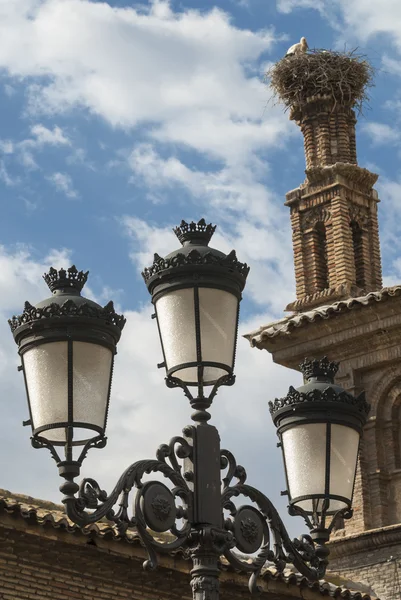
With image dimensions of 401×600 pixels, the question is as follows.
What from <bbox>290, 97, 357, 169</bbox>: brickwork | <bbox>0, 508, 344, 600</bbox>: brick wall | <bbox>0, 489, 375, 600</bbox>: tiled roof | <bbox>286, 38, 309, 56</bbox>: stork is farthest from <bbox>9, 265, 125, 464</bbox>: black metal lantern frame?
<bbox>286, 38, 309, 56</bbox>: stork

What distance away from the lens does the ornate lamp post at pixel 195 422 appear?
5.66m

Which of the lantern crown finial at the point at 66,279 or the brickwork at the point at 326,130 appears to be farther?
the brickwork at the point at 326,130

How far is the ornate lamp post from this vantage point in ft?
18.6

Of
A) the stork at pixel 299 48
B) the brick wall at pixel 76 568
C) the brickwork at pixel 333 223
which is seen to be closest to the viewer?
the brick wall at pixel 76 568

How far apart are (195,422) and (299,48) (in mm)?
18763

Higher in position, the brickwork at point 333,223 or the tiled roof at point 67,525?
the brickwork at point 333,223

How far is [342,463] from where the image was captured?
654 centimetres

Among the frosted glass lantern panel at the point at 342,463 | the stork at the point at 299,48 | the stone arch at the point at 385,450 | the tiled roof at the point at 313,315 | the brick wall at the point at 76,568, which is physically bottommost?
the frosted glass lantern panel at the point at 342,463

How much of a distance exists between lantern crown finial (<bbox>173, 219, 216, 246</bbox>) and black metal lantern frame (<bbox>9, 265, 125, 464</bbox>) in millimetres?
764

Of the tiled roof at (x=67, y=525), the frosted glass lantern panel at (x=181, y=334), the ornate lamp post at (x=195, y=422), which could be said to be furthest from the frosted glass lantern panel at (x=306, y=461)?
the tiled roof at (x=67, y=525)

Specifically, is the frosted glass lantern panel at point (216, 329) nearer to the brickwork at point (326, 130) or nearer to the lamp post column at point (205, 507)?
the lamp post column at point (205, 507)

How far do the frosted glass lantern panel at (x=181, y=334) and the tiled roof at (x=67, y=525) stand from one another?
202 inches

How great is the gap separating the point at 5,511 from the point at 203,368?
279 inches

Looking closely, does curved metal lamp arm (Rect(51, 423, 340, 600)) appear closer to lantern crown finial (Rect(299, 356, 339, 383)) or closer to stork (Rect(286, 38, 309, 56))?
lantern crown finial (Rect(299, 356, 339, 383))
